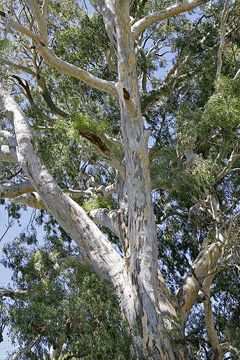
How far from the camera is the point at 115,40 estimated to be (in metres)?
7.47

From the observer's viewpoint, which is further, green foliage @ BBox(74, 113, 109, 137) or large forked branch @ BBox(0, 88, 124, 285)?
green foliage @ BBox(74, 113, 109, 137)

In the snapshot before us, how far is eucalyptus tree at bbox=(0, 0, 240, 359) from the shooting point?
6.30 meters

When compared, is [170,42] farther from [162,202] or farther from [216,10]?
[162,202]

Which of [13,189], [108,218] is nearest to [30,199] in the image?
[13,189]

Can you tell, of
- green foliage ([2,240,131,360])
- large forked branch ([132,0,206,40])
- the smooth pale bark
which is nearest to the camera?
green foliage ([2,240,131,360])

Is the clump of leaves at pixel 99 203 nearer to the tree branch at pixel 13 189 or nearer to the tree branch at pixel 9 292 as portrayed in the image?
the tree branch at pixel 13 189

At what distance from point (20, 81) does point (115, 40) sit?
2636mm

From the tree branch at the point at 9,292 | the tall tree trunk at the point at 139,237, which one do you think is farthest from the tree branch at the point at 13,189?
the tall tree trunk at the point at 139,237

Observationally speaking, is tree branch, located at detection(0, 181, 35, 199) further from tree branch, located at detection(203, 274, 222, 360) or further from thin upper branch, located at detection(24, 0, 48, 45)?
tree branch, located at detection(203, 274, 222, 360)

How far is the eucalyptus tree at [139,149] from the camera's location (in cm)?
630

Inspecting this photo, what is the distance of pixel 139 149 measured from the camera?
6.59 meters

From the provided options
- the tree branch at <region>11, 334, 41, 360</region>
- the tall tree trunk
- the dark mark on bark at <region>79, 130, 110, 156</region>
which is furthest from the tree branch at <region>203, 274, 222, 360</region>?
the tree branch at <region>11, 334, 41, 360</region>

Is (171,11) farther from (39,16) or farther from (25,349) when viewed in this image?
(25,349)

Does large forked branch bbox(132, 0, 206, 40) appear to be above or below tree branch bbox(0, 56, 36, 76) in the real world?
below
